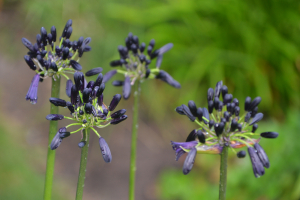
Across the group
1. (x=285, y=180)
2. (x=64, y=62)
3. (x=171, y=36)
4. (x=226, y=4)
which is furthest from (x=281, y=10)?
(x=64, y=62)

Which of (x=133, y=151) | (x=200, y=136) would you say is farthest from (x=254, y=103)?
(x=133, y=151)

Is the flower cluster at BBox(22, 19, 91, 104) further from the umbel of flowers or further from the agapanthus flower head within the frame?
the umbel of flowers

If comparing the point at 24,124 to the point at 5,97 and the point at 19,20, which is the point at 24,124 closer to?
the point at 5,97

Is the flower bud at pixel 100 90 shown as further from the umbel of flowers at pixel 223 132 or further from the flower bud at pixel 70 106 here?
the umbel of flowers at pixel 223 132

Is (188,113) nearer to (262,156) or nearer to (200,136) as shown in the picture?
(200,136)

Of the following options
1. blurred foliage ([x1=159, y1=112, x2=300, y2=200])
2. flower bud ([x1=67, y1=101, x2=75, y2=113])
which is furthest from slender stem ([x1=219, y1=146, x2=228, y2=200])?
blurred foliage ([x1=159, y1=112, x2=300, y2=200])

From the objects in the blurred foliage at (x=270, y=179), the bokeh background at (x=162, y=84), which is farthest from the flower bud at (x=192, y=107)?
the bokeh background at (x=162, y=84)

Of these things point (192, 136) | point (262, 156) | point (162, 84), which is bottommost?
point (262, 156)
